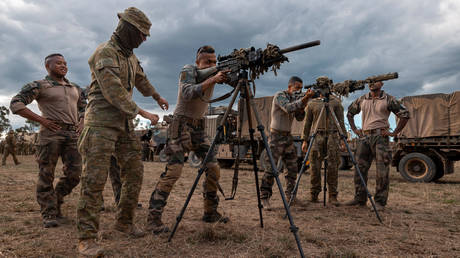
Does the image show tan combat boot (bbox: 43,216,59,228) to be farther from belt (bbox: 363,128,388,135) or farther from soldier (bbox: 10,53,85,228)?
belt (bbox: 363,128,388,135)

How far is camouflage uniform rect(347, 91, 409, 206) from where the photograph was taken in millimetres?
4738

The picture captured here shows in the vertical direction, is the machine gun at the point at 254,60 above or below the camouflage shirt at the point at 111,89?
above

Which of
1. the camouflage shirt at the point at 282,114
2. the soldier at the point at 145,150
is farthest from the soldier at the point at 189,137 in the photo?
the soldier at the point at 145,150

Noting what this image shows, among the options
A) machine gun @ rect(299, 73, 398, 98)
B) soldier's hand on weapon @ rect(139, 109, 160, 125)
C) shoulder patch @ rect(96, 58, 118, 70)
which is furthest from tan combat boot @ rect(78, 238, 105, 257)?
machine gun @ rect(299, 73, 398, 98)

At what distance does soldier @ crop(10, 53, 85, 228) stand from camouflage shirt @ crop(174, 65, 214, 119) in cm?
149

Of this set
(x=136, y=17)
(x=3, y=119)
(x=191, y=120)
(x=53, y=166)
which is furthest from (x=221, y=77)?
(x=3, y=119)

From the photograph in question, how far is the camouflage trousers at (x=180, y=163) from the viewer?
10.8 feet

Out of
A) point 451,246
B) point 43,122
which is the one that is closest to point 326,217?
point 451,246

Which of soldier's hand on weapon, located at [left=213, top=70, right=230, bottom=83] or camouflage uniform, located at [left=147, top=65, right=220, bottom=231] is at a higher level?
soldier's hand on weapon, located at [left=213, top=70, right=230, bottom=83]

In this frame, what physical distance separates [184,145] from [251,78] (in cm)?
111

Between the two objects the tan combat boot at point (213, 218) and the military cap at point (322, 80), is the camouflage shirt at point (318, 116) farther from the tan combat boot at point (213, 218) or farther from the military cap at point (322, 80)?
the tan combat boot at point (213, 218)

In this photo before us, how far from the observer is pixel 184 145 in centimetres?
341

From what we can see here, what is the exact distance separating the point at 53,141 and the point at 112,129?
142cm

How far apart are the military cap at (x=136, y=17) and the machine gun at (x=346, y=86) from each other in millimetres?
2656
